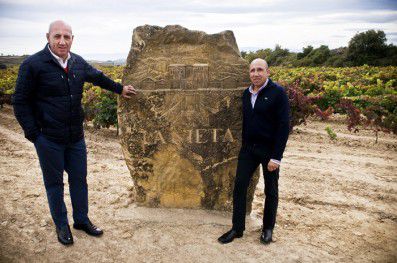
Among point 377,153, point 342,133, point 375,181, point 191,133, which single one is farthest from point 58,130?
point 342,133

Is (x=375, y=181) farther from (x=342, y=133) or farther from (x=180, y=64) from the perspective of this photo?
(x=180, y=64)

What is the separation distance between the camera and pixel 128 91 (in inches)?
150

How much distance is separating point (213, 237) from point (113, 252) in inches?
42.2

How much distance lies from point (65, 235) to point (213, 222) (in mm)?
1639

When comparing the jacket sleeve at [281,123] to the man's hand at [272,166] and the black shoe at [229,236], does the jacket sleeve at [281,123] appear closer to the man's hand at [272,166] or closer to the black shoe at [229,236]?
the man's hand at [272,166]

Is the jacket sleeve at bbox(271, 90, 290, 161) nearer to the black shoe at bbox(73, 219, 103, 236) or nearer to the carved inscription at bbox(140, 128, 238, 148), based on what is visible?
the carved inscription at bbox(140, 128, 238, 148)

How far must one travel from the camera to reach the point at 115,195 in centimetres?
466

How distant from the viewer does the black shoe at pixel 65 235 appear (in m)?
3.40

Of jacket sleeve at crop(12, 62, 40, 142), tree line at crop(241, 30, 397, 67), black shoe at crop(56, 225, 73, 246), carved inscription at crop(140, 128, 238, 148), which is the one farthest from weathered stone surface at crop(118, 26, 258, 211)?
tree line at crop(241, 30, 397, 67)

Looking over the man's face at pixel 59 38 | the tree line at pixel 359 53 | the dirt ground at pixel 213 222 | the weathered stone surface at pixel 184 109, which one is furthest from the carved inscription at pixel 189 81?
the tree line at pixel 359 53

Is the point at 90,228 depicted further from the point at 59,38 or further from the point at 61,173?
the point at 59,38

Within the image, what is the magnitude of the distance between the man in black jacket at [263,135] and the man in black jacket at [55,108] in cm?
166

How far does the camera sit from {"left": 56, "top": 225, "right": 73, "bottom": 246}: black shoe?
340 cm

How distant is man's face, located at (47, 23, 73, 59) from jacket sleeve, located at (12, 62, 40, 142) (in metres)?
0.29
